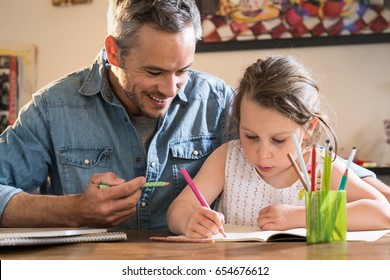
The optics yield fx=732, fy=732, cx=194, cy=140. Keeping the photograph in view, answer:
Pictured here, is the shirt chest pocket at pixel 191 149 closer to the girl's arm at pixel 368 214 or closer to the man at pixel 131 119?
the man at pixel 131 119

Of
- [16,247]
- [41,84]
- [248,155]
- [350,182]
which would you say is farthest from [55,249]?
[41,84]

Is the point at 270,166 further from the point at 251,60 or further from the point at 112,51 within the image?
the point at 251,60

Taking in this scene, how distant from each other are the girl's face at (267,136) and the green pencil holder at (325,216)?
1.15ft

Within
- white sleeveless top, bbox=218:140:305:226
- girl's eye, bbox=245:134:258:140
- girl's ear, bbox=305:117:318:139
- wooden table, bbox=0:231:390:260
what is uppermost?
girl's ear, bbox=305:117:318:139

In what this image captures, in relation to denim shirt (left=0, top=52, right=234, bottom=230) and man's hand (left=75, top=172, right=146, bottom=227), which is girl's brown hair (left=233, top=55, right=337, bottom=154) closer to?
denim shirt (left=0, top=52, right=234, bottom=230)

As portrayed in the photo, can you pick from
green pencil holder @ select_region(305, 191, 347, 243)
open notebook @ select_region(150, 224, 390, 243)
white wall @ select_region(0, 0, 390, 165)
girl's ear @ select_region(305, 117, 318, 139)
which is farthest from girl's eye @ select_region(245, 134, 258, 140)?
white wall @ select_region(0, 0, 390, 165)

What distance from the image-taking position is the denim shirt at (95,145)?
207 cm

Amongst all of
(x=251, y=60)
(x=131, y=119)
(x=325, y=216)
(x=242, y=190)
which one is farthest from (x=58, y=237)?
(x=251, y=60)

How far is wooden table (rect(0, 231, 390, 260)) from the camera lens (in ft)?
4.00

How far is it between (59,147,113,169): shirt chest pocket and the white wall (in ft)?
4.51

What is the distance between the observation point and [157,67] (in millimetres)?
1940

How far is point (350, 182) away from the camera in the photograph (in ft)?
5.73

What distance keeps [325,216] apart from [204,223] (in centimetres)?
26

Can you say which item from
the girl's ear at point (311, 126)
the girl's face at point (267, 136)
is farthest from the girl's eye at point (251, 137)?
the girl's ear at point (311, 126)
